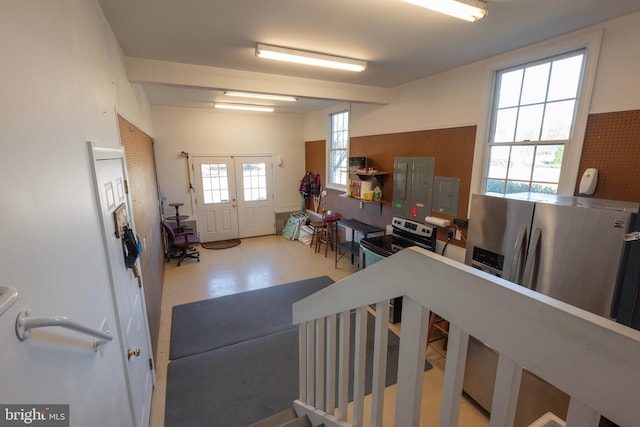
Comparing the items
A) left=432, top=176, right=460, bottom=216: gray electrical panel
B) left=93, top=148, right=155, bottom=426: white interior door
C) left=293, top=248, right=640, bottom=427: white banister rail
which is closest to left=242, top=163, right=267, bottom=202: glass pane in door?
left=432, top=176, right=460, bottom=216: gray electrical panel

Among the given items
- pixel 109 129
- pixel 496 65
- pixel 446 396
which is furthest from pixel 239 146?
pixel 446 396

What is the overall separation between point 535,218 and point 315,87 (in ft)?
9.35

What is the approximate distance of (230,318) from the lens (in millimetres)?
3547

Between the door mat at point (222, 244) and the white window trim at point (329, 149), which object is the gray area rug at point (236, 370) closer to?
the door mat at point (222, 244)

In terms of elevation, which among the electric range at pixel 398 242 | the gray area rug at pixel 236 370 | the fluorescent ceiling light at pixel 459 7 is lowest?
the gray area rug at pixel 236 370

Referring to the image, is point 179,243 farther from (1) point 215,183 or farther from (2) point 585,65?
(2) point 585,65

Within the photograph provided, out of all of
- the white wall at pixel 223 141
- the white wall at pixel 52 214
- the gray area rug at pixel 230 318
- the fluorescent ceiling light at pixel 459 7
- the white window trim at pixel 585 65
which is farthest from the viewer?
the white wall at pixel 223 141

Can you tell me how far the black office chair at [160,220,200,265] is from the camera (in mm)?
5098

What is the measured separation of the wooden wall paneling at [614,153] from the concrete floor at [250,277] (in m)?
2.03

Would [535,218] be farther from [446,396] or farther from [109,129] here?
[109,129]

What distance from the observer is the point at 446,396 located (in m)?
0.72

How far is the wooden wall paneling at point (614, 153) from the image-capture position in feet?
6.36
